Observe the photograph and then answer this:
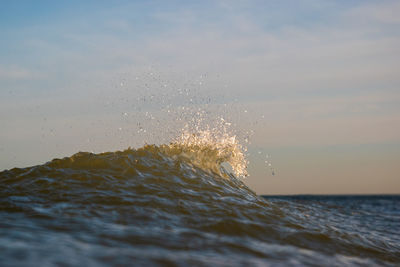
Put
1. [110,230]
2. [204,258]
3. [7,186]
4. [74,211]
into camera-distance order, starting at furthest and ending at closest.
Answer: [7,186]
[74,211]
[110,230]
[204,258]

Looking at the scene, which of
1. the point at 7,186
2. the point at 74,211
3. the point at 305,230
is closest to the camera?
the point at 74,211

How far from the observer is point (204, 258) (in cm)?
461

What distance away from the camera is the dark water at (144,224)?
448 cm

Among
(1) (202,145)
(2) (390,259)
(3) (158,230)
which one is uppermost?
(1) (202,145)

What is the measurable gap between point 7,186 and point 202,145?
243 inches

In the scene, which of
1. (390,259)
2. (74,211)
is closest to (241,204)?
(390,259)

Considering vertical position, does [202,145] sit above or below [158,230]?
above

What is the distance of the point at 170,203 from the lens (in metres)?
7.22

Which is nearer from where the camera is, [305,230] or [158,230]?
[158,230]

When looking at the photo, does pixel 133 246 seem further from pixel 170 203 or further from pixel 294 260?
pixel 170 203

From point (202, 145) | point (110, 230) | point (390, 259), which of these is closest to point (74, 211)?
point (110, 230)

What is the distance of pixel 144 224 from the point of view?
583cm

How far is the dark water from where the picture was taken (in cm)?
448

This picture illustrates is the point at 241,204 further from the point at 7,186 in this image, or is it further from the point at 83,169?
the point at 7,186
